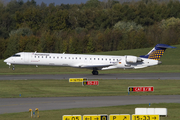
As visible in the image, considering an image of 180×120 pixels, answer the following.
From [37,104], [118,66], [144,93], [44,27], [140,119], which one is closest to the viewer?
[140,119]

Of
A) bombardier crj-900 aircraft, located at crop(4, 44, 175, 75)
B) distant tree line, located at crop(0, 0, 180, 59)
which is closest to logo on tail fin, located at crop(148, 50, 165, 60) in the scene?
bombardier crj-900 aircraft, located at crop(4, 44, 175, 75)

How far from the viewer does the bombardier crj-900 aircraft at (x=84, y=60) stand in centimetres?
4319

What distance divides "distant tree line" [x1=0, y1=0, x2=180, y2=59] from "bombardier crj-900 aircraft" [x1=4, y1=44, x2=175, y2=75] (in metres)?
47.5

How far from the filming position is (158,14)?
124438mm

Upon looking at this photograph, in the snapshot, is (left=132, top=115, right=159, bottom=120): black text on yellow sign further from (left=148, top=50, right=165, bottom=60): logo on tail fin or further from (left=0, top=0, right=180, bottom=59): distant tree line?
(left=0, top=0, right=180, bottom=59): distant tree line

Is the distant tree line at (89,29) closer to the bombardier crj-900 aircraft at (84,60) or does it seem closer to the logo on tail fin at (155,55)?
the bombardier crj-900 aircraft at (84,60)

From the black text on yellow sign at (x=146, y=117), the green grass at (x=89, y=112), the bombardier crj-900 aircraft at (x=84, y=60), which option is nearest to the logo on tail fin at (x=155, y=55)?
the bombardier crj-900 aircraft at (x=84, y=60)

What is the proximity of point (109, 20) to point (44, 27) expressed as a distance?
81.6 ft

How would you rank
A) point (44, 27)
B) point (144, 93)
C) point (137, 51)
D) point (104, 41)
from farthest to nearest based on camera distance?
point (44, 27) → point (104, 41) → point (137, 51) → point (144, 93)

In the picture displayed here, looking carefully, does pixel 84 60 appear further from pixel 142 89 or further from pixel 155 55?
pixel 142 89

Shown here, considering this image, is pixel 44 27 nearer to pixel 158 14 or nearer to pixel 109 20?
pixel 109 20

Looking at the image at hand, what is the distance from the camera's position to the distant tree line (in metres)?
Answer: 95.8

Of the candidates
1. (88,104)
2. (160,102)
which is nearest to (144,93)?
(160,102)

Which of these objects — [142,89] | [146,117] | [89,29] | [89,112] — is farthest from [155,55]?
[89,29]
